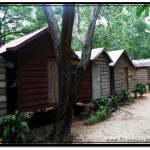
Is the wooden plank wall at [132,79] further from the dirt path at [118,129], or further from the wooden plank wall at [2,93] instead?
the wooden plank wall at [2,93]

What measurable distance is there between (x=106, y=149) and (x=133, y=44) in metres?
37.3

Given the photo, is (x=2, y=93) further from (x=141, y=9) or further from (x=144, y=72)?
(x=144, y=72)

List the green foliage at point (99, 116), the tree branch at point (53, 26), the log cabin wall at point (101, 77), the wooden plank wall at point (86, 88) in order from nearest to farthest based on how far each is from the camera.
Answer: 1. the tree branch at point (53, 26)
2. the green foliage at point (99, 116)
3. the wooden plank wall at point (86, 88)
4. the log cabin wall at point (101, 77)

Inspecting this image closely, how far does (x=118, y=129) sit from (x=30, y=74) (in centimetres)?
421

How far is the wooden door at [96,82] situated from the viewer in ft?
45.1

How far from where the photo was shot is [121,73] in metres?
17.3

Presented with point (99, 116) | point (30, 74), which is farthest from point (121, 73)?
point (30, 74)

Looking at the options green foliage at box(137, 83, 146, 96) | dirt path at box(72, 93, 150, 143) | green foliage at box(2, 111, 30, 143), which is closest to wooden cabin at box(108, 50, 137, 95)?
green foliage at box(137, 83, 146, 96)

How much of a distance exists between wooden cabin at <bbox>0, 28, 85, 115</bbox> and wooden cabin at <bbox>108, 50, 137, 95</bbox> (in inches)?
270

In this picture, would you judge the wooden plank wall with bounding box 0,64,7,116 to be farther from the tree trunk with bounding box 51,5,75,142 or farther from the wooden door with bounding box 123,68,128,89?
the wooden door with bounding box 123,68,128,89

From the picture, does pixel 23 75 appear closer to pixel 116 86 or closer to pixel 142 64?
pixel 116 86

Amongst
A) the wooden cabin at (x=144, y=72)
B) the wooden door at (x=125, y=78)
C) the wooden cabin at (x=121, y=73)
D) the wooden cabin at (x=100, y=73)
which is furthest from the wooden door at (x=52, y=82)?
the wooden cabin at (x=144, y=72)

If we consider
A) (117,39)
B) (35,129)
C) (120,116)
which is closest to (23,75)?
(35,129)

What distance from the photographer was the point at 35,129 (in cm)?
926
